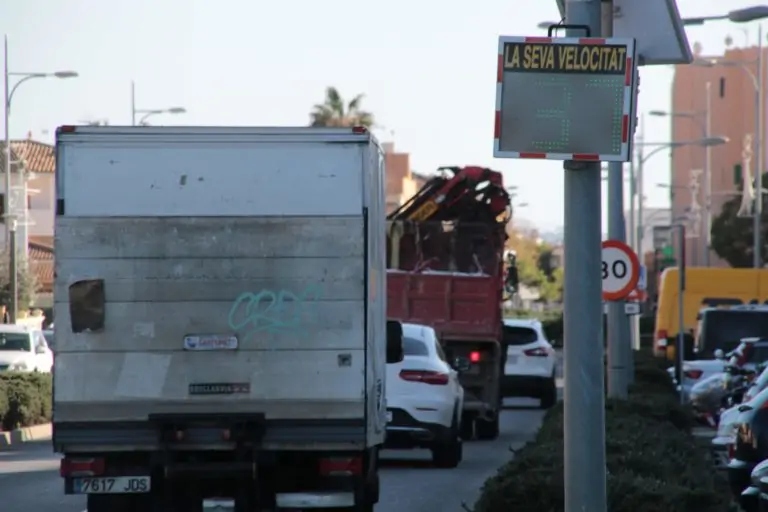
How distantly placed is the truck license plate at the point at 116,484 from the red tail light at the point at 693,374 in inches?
887

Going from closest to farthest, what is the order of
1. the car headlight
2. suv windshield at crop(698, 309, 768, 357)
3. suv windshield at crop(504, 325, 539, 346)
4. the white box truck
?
the car headlight
the white box truck
suv windshield at crop(698, 309, 768, 357)
suv windshield at crop(504, 325, 539, 346)

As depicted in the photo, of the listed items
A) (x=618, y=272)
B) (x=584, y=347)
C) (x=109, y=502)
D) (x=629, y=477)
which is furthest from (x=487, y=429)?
(x=584, y=347)

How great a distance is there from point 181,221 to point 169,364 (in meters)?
0.98

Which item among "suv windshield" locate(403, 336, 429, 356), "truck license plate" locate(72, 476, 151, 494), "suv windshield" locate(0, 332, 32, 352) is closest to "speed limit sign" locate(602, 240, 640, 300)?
"suv windshield" locate(403, 336, 429, 356)

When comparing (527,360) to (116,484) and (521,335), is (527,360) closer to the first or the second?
(521,335)

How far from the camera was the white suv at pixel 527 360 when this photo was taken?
3588cm

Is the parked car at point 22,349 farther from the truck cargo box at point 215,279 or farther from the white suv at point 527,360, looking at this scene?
the truck cargo box at point 215,279

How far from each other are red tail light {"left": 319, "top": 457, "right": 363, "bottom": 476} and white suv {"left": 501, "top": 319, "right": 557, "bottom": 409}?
22919 mm

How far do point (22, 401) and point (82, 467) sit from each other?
16.9 m

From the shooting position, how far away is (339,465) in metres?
12.7

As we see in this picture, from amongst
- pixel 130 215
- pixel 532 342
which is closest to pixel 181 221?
pixel 130 215

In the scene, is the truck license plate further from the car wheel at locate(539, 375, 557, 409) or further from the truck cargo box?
the car wheel at locate(539, 375, 557, 409)

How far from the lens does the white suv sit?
35875mm

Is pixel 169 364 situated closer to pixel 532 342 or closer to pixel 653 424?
pixel 653 424
